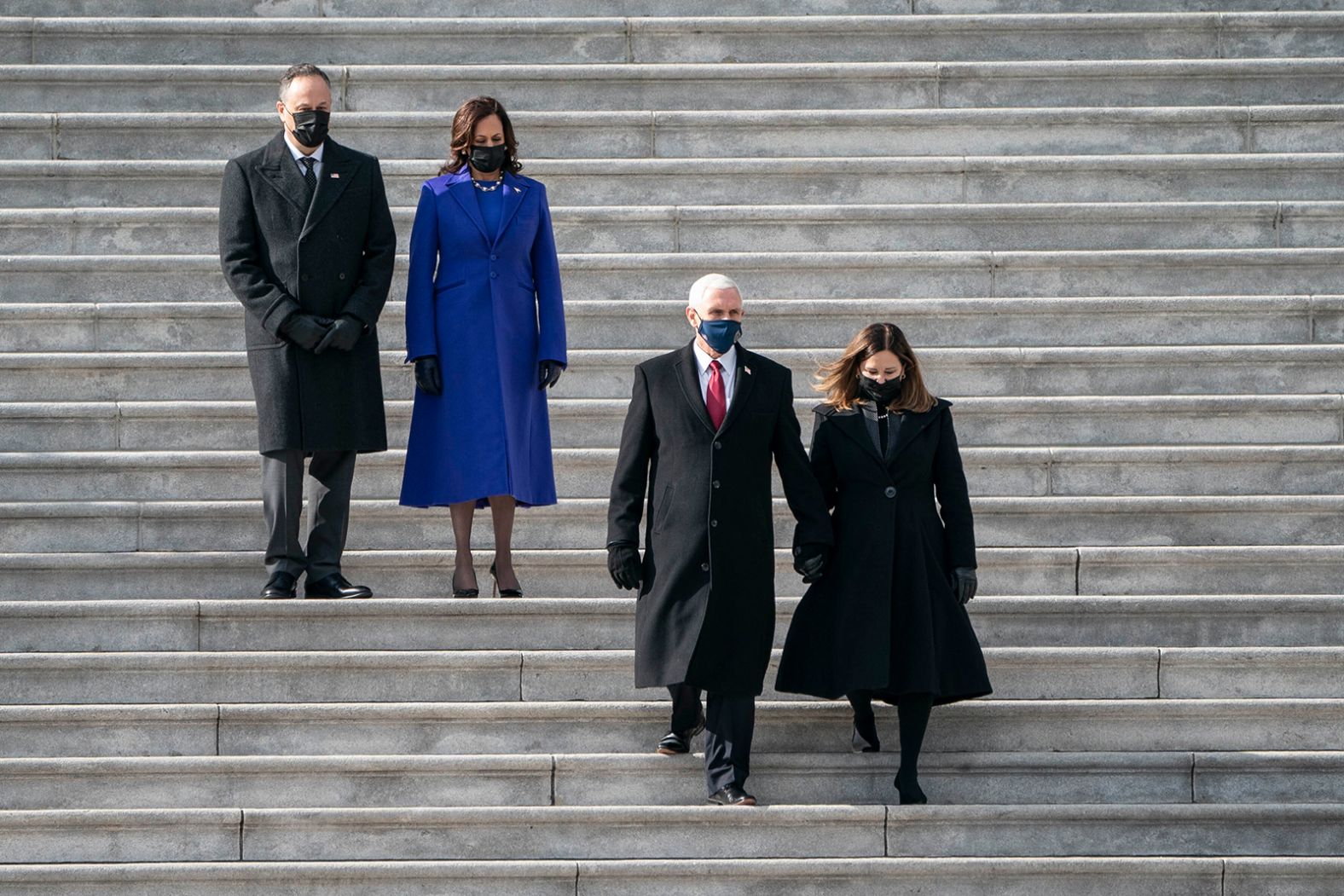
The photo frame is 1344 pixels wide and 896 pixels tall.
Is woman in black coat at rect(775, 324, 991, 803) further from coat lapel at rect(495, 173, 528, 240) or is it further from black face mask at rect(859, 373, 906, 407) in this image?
coat lapel at rect(495, 173, 528, 240)

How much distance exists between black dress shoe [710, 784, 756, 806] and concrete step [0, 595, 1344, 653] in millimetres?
955

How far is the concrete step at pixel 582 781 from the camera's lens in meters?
7.09

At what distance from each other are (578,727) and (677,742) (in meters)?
0.40

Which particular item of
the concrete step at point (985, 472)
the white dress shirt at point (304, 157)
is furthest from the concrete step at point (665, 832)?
the white dress shirt at point (304, 157)

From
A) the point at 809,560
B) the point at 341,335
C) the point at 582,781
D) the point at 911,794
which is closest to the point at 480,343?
the point at 341,335

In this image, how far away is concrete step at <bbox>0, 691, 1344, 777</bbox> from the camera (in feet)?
24.0

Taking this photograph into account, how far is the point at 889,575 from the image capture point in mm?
7055

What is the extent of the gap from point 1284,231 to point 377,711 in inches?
200

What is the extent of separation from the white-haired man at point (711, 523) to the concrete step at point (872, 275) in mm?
2478

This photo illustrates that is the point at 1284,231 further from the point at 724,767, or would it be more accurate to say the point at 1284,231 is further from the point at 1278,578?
the point at 724,767

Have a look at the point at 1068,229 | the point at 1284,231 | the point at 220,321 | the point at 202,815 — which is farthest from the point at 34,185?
the point at 1284,231

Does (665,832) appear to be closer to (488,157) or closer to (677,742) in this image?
(677,742)

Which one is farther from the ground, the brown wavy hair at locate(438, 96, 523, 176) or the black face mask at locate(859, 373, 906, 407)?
the brown wavy hair at locate(438, 96, 523, 176)

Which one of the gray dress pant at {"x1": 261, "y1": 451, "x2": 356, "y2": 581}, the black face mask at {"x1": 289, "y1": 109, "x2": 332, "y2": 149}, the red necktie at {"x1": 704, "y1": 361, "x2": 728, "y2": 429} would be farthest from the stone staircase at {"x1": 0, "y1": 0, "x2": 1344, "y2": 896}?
the black face mask at {"x1": 289, "y1": 109, "x2": 332, "y2": 149}
